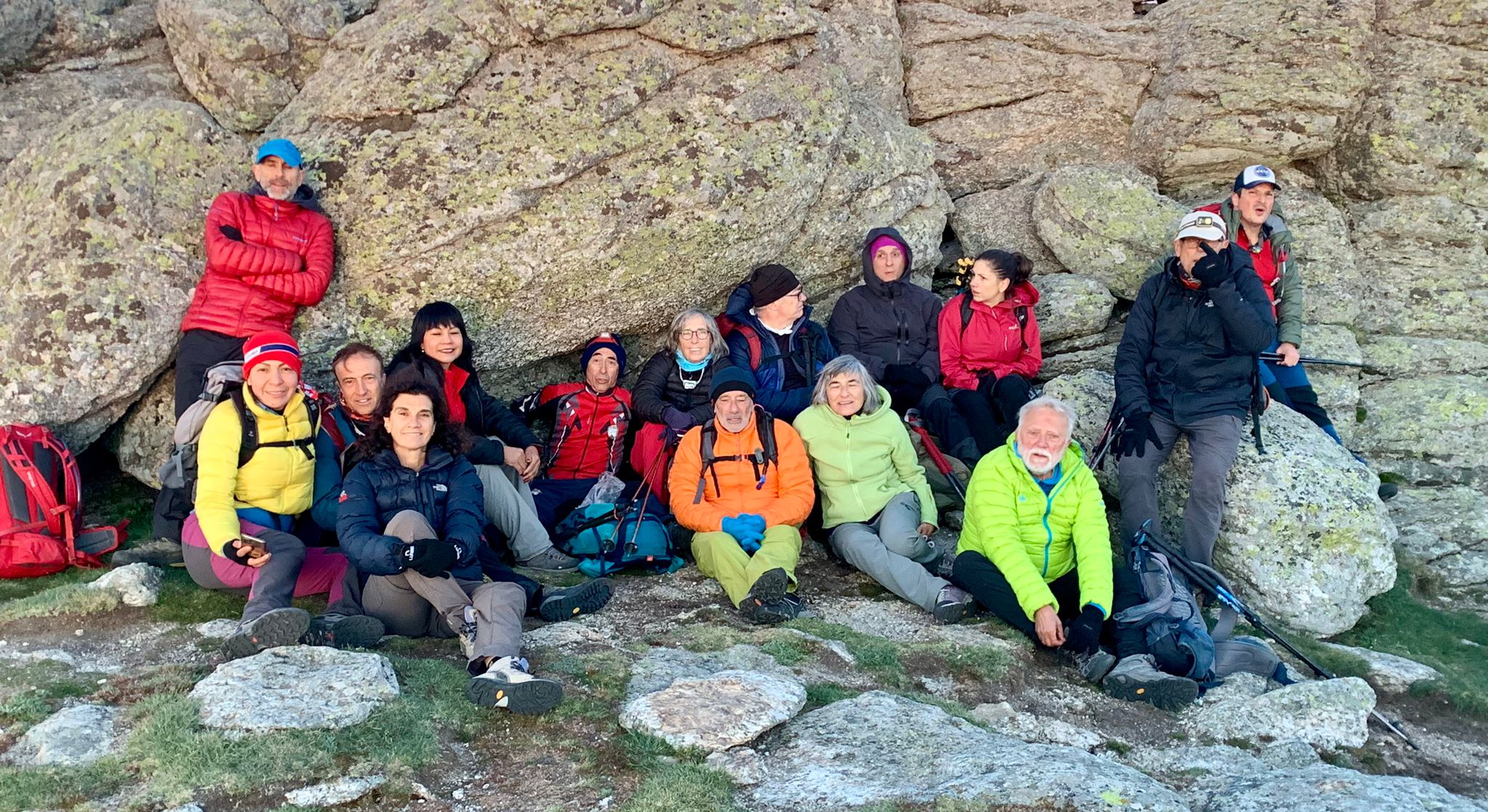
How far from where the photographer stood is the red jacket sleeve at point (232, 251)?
1019 centimetres

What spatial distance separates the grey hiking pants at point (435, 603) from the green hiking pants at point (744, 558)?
78.0 inches

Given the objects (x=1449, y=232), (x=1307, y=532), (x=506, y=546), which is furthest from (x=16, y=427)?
(x=1449, y=232)

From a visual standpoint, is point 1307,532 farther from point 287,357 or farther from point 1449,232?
point 287,357

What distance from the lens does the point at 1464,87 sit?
14.7 m

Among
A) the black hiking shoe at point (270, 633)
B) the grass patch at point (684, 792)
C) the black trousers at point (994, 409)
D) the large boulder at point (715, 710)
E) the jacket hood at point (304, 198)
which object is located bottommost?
the grass patch at point (684, 792)

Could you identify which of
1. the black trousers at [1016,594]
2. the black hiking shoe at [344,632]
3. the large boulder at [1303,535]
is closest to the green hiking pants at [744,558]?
the black trousers at [1016,594]

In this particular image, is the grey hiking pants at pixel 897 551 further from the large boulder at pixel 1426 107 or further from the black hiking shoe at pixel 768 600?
the large boulder at pixel 1426 107

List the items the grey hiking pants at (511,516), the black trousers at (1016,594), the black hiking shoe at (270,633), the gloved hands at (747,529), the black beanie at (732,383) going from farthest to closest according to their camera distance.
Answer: the grey hiking pants at (511,516) < the black beanie at (732,383) < the gloved hands at (747,529) < the black trousers at (1016,594) < the black hiking shoe at (270,633)

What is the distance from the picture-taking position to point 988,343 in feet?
39.4

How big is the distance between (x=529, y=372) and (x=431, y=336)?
233cm

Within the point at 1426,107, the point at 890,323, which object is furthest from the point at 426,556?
the point at 1426,107

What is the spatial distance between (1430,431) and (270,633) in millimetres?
12555

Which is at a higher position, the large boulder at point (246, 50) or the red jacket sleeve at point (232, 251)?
the large boulder at point (246, 50)

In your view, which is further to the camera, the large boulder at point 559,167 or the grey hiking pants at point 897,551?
the large boulder at point 559,167
